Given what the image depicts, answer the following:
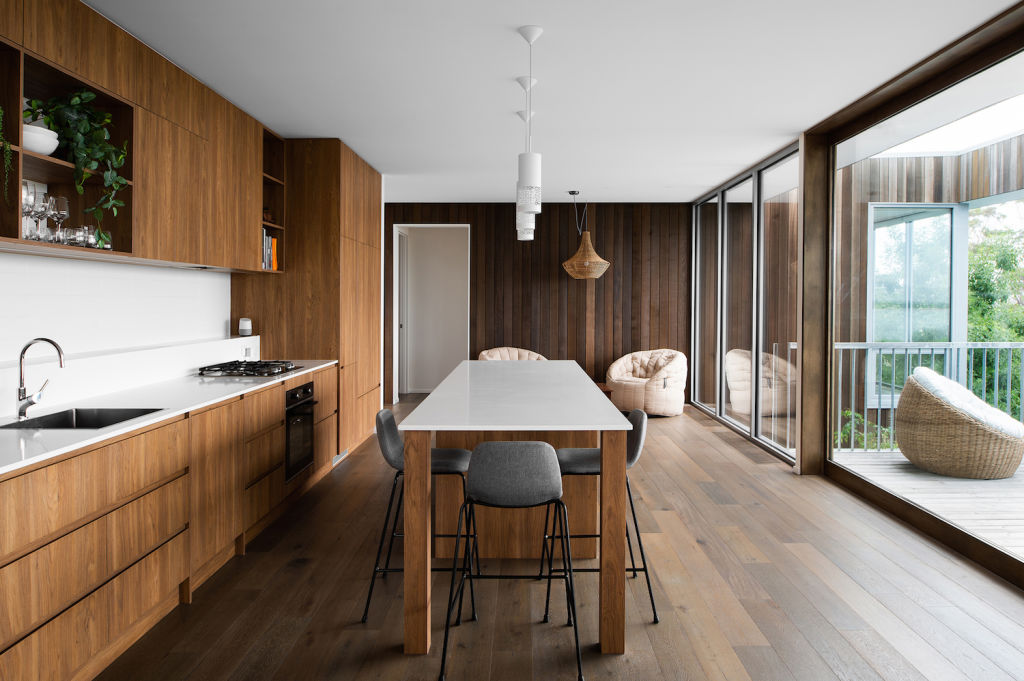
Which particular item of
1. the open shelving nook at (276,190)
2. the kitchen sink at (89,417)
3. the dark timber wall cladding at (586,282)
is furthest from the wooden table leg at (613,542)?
the dark timber wall cladding at (586,282)

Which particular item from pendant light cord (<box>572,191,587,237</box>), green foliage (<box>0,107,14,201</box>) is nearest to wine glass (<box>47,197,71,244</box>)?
green foliage (<box>0,107,14,201</box>)

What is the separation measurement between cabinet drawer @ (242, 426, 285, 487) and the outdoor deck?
384 centimetres

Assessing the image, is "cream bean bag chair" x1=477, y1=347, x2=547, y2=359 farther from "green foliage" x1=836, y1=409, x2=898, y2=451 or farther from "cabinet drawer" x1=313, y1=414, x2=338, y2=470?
"green foliage" x1=836, y1=409, x2=898, y2=451

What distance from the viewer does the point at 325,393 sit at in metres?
4.88

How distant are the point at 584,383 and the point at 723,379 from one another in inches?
167

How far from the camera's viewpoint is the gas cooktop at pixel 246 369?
411cm

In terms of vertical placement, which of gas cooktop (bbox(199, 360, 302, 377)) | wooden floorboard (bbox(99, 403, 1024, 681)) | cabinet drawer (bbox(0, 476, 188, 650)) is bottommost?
wooden floorboard (bbox(99, 403, 1024, 681))

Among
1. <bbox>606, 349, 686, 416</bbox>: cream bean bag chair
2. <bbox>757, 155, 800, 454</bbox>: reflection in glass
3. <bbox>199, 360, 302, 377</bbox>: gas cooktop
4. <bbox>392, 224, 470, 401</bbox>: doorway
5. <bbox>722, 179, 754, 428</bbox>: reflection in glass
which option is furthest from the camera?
<bbox>392, 224, 470, 401</bbox>: doorway

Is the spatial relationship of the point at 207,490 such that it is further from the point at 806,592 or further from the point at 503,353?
the point at 503,353

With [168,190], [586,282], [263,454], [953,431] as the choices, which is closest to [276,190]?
[168,190]

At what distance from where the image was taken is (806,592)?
9.91 ft

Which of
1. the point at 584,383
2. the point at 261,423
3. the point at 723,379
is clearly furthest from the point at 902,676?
the point at 723,379

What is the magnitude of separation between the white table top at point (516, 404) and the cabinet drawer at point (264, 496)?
3.89 ft

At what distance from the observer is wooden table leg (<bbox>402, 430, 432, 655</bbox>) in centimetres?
246
